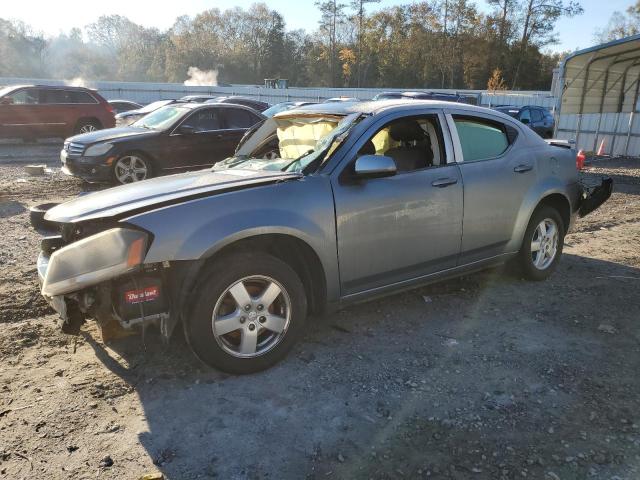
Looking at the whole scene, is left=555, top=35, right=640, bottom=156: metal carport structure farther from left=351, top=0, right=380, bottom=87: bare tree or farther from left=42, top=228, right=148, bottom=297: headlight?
left=351, top=0, right=380, bottom=87: bare tree

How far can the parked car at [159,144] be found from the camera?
9.10m

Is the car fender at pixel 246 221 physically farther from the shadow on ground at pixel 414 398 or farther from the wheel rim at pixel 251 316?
the shadow on ground at pixel 414 398

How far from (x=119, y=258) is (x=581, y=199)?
4.57m

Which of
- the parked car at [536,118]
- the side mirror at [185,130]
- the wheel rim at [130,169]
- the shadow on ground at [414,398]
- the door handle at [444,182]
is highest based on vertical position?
the door handle at [444,182]

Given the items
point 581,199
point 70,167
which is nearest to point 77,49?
point 70,167

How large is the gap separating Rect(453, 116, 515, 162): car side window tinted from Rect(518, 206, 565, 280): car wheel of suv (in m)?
0.79

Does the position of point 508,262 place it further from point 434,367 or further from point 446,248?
point 434,367

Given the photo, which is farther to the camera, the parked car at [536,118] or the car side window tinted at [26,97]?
the parked car at [536,118]

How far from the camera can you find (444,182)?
161 inches

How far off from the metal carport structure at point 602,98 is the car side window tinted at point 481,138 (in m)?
10.2

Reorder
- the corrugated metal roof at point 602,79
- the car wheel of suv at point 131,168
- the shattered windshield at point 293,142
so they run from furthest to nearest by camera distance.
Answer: the corrugated metal roof at point 602,79 → the car wheel of suv at point 131,168 → the shattered windshield at point 293,142

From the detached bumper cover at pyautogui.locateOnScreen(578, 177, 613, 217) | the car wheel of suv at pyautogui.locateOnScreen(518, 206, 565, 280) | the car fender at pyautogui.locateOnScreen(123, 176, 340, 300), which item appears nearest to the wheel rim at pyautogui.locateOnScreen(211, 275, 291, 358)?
the car fender at pyautogui.locateOnScreen(123, 176, 340, 300)

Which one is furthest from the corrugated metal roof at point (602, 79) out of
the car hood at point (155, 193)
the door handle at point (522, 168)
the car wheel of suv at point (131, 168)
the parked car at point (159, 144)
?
the car hood at point (155, 193)

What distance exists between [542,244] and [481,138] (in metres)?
1.34
